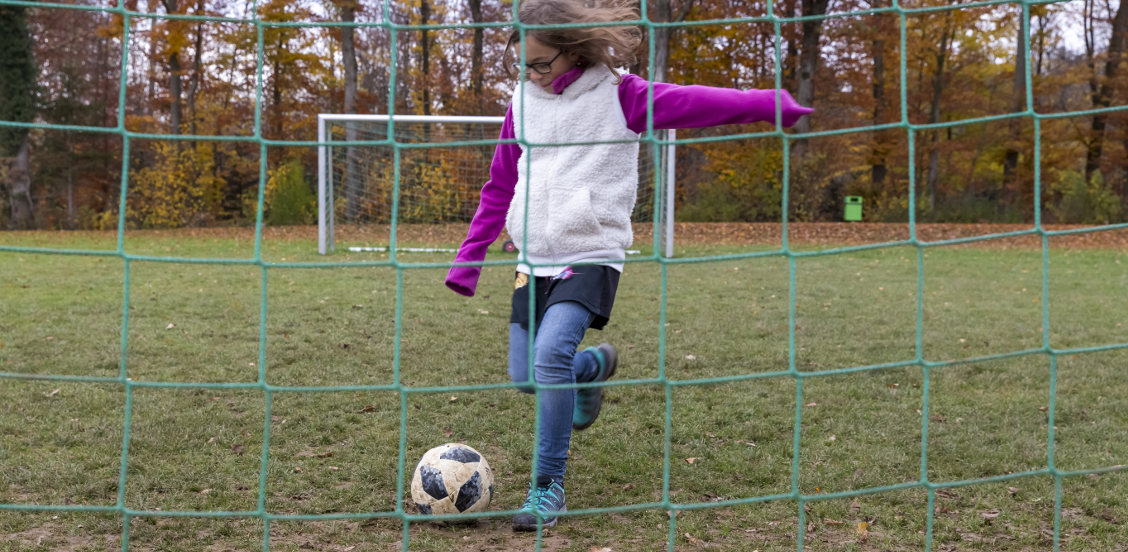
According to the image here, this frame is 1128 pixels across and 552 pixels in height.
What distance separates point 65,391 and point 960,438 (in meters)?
3.54

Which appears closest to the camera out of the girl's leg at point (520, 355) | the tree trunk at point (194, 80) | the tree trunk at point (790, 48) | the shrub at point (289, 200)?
the girl's leg at point (520, 355)

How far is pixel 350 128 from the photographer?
11.8 m

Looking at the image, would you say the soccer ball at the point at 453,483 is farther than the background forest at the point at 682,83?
No

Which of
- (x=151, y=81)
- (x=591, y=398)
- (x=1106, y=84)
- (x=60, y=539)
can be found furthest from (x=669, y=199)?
(x=151, y=81)

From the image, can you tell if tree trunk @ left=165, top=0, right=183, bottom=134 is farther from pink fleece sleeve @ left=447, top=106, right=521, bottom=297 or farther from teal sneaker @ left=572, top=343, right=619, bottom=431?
teal sneaker @ left=572, top=343, right=619, bottom=431

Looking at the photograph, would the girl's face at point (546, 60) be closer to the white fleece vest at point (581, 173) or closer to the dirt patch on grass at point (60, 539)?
the white fleece vest at point (581, 173)

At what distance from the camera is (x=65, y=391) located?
11.7 feet

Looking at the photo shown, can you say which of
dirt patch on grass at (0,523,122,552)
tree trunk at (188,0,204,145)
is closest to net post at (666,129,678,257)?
dirt patch on grass at (0,523,122,552)

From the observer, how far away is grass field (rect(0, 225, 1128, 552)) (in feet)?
7.52

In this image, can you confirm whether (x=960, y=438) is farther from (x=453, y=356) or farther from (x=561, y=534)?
(x=453, y=356)

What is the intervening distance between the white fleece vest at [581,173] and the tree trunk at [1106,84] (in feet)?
54.9

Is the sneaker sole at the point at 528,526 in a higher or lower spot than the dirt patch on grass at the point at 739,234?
lower

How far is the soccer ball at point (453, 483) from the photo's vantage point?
7.72 ft

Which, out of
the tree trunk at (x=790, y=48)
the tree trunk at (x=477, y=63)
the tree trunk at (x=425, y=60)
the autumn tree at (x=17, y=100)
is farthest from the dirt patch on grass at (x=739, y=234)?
the tree trunk at (x=425, y=60)
